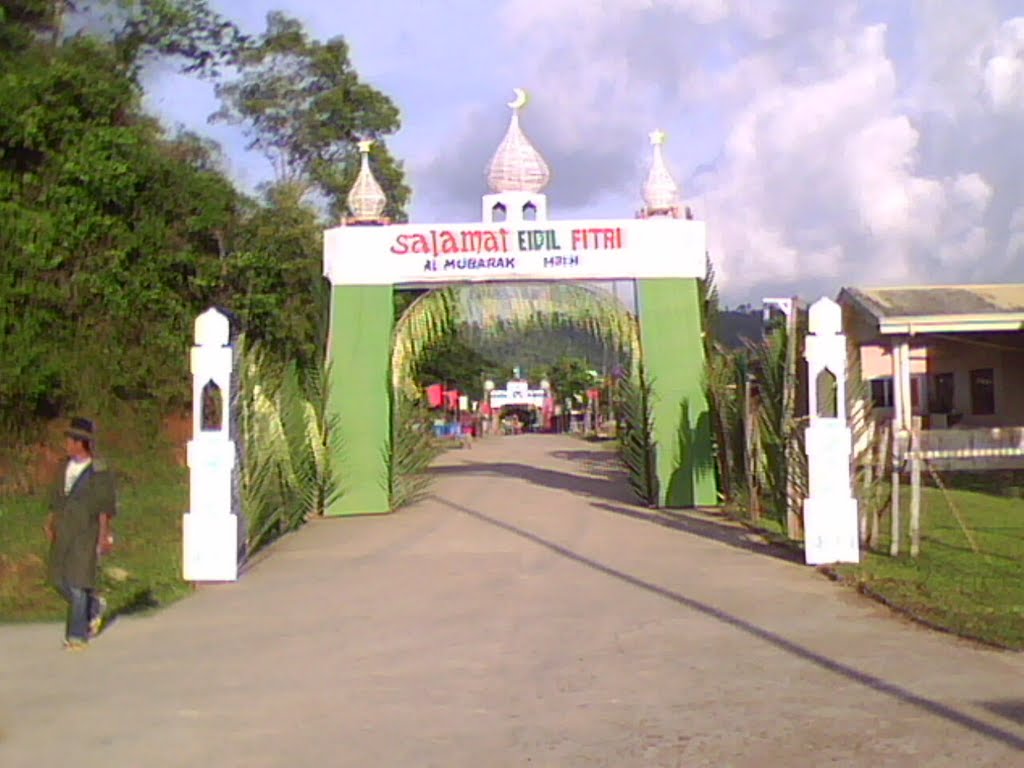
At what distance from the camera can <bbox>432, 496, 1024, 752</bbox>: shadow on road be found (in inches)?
278

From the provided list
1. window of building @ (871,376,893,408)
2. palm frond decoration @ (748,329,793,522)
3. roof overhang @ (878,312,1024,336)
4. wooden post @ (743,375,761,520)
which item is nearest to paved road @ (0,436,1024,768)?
palm frond decoration @ (748,329,793,522)

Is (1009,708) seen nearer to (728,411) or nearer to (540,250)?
(728,411)

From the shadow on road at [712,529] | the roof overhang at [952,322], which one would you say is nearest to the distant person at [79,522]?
the shadow on road at [712,529]

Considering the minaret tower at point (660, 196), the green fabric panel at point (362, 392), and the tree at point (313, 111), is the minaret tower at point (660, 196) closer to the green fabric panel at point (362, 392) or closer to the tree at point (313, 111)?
the green fabric panel at point (362, 392)

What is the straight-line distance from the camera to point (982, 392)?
96.9 ft

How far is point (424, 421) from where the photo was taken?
22.9 meters

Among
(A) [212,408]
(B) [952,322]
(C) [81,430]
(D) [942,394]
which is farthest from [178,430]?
(D) [942,394]

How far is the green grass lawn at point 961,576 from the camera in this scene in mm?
10086

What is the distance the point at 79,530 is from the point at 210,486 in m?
4.13

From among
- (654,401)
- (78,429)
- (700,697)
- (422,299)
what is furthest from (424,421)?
(700,697)

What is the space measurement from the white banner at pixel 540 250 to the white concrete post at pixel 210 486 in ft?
23.9

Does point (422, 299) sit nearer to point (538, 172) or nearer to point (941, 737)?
point (538, 172)

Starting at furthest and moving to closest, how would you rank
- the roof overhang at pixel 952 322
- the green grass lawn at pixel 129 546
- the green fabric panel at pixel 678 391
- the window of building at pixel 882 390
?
the window of building at pixel 882 390, the roof overhang at pixel 952 322, the green fabric panel at pixel 678 391, the green grass lawn at pixel 129 546

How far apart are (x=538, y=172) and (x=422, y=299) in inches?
116
